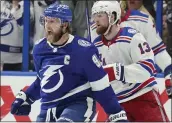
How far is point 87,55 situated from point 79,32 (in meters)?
1.77

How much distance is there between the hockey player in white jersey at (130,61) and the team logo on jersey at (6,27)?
145 centimetres

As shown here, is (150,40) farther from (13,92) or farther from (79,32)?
(13,92)

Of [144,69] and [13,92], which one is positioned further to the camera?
[13,92]

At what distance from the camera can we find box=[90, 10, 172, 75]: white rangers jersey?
420 centimetres

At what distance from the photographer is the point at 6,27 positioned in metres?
5.25

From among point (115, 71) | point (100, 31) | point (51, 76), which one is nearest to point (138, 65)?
point (115, 71)

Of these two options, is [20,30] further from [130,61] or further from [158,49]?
[130,61]

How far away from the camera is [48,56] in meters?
3.31

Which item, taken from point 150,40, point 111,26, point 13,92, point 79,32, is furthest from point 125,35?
point 13,92

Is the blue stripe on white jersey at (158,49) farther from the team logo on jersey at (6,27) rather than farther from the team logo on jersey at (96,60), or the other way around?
the team logo on jersey at (6,27)

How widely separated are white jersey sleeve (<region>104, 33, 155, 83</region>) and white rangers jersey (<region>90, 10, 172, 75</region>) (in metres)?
0.35

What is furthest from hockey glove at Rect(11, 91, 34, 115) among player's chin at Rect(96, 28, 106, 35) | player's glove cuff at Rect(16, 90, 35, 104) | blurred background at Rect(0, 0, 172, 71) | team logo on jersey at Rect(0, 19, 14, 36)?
team logo on jersey at Rect(0, 19, 14, 36)

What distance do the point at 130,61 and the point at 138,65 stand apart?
11cm

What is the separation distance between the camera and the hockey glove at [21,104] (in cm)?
351
